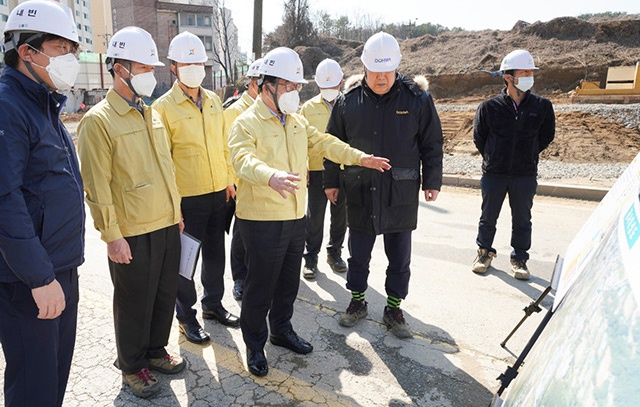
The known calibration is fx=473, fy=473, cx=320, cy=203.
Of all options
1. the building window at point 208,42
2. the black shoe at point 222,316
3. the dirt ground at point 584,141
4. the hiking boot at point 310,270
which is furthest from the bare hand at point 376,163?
the building window at point 208,42

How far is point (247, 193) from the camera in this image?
3.08 m

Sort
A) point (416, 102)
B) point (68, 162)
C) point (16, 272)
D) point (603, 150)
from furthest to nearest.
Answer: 1. point (603, 150)
2. point (416, 102)
3. point (68, 162)
4. point (16, 272)

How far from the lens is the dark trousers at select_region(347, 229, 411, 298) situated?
3.71m

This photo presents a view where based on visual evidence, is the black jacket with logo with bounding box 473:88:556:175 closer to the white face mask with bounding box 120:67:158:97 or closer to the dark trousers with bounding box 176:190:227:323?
the dark trousers with bounding box 176:190:227:323

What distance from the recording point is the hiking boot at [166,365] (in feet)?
10.3

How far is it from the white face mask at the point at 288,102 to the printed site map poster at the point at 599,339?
2089 millimetres

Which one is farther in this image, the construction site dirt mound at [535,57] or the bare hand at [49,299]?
the construction site dirt mound at [535,57]

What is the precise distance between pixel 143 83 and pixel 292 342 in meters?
2.02

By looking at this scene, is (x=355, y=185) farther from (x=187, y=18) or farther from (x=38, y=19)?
(x=187, y=18)

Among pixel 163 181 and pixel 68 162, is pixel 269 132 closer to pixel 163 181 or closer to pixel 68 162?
pixel 163 181

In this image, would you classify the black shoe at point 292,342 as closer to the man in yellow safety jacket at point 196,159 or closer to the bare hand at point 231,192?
the man in yellow safety jacket at point 196,159

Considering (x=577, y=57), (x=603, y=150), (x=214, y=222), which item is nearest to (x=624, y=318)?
(x=214, y=222)

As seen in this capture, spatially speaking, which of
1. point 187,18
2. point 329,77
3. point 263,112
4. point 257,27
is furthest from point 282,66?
point 187,18

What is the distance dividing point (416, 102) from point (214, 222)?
1.82 meters
